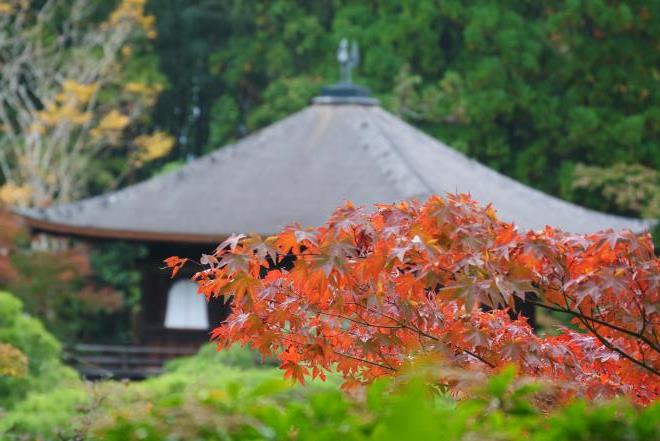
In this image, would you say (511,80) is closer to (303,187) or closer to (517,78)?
(517,78)

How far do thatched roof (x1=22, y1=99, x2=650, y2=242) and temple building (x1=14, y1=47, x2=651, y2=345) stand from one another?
0.01 m

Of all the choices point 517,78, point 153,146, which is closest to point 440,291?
point 517,78

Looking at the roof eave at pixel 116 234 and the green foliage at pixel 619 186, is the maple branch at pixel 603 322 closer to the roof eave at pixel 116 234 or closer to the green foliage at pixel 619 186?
the roof eave at pixel 116 234

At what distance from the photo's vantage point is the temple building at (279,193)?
549 inches

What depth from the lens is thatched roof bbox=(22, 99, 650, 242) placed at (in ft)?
45.6

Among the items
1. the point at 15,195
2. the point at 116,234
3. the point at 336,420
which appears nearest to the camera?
the point at 336,420

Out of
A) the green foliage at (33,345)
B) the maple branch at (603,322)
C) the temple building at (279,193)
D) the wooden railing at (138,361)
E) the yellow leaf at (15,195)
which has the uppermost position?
the maple branch at (603,322)

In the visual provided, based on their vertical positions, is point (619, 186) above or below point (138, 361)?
above

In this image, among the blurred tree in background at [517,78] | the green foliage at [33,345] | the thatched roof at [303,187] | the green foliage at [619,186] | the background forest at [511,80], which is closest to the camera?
the green foliage at [33,345]

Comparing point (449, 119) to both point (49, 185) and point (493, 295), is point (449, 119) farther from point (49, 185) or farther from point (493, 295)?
point (493, 295)

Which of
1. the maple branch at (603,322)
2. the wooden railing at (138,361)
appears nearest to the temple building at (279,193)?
the wooden railing at (138,361)

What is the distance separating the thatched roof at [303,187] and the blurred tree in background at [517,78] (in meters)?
5.33

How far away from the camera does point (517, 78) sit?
2184 cm

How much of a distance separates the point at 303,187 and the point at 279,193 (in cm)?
29
